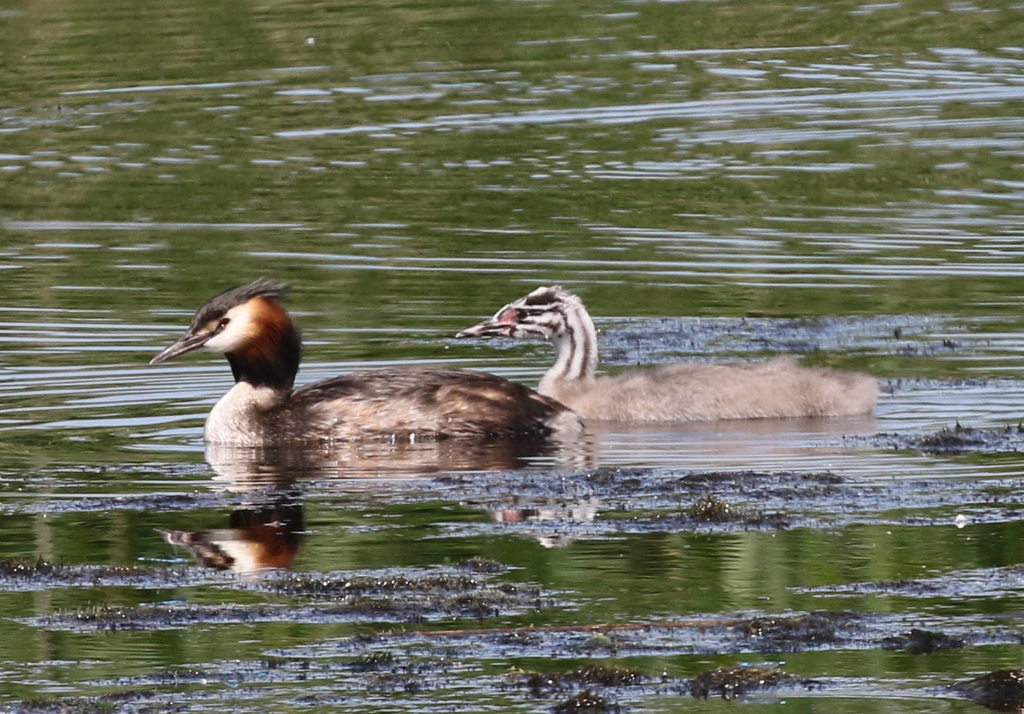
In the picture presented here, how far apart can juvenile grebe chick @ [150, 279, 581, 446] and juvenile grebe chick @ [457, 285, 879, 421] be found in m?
0.54

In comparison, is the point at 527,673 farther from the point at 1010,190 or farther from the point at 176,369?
the point at 1010,190

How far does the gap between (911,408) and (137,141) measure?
12923mm

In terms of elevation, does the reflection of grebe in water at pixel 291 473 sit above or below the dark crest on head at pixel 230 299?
below

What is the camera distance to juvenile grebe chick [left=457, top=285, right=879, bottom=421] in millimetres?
12875

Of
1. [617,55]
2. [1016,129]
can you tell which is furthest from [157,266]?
[617,55]

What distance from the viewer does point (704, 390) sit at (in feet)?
42.7

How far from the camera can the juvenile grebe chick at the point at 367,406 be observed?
1241 cm

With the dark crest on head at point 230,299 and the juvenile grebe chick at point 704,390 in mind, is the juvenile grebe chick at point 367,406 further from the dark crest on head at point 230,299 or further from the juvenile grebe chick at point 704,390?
the juvenile grebe chick at point 704,390

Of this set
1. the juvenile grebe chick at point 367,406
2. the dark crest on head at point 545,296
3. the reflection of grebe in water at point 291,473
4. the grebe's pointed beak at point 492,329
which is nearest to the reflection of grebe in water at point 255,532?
the reflection of grebe in water at point 291,473

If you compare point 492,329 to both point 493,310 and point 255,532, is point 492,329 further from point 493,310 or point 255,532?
point 255,532

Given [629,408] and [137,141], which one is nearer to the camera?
[629,408]

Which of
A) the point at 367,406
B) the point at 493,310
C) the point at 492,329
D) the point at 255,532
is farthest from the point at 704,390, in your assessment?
the point at 255,532

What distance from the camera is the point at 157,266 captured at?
58.4 ft

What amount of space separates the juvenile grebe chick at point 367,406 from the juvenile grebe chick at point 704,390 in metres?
0.54
